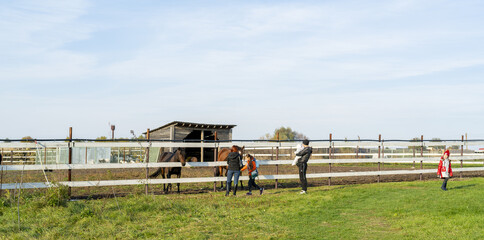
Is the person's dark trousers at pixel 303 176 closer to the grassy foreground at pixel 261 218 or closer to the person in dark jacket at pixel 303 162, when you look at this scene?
the person in dark jacket at pixel 303 162

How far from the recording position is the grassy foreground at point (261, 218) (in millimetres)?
8141

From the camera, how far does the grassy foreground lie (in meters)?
8.14

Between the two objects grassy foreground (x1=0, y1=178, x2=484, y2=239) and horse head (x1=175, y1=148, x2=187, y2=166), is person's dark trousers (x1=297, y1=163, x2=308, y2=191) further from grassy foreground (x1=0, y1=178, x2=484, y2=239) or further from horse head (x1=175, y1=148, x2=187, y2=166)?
horse head (x1=175, y1=148, x2=187, y2=166)

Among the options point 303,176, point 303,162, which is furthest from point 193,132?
point 303,176

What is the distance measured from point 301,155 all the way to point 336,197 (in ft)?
6.42

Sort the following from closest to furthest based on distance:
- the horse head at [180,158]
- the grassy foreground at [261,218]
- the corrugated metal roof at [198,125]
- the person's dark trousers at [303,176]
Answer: the grassy foreground at [261,218], the person's dark trousers at [303,176], the horse head at [180,158], the corrugated metal roof at [198,125]

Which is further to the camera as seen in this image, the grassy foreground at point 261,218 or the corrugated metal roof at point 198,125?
the corrugated metal roof at point 198,125

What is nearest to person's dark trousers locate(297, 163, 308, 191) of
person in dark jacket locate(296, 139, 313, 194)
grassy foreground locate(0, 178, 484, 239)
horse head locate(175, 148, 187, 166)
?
person in dark jacket locate(296, 139, 313, 194)

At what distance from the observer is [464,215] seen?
9562mm

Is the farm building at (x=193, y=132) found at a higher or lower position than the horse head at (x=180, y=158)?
higher

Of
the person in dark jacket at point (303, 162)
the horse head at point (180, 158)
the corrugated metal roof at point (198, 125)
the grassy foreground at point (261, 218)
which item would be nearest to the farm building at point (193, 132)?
the corrugated metal roof at point (198, 125)

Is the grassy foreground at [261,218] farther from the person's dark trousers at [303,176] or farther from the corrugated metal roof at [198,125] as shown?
the corrugated metal roof at [198,125]

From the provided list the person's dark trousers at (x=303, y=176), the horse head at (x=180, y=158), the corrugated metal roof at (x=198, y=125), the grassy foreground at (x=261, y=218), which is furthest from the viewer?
the corrugated metal roof at (x=198, y=125)

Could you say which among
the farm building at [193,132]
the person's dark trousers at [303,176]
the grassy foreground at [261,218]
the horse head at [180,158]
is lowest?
the grassy foreground at [261,218]
